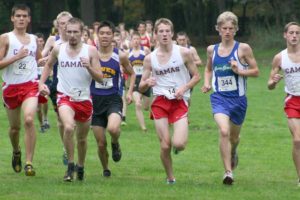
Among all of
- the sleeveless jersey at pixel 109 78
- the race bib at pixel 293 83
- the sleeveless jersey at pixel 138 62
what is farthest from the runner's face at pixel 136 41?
the race bib at pixel 293 83

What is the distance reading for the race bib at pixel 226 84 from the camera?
44.8ft

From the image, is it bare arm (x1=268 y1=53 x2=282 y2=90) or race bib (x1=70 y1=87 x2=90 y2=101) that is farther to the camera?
race bib (x1=70 y1=87 x2=90 y2=101)

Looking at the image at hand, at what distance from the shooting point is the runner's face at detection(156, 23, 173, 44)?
44.2 ft

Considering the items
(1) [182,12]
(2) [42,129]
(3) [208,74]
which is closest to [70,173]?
(3) [208,74]

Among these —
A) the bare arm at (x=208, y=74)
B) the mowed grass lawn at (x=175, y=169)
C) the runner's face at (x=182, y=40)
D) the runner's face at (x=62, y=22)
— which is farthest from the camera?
the runner's face at (x=182, y=40)

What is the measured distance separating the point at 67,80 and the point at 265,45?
42.0 m

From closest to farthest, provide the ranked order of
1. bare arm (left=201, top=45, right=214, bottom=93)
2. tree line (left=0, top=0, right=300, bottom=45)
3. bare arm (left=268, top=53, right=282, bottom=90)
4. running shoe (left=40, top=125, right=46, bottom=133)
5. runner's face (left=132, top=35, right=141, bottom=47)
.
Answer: bare arm (left=268, top=53, right=282, bottom=90) → bare arm (left=201, top=45, right=214, bottom=93) → running shoe (left=40, top=125, right=46, bottom=133) → runner's face (left=132, top=35, right=141, bottom=47) → tree line (left=0, top=0, right=300, bottom=45)

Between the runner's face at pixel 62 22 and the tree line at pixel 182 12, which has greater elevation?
the tree line at pixel 182 12

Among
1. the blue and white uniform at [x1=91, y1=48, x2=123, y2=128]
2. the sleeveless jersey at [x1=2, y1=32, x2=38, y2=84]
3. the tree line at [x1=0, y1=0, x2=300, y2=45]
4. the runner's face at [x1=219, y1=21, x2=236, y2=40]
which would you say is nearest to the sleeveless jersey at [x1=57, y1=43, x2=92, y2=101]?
the blue and white uniform at [x1=91, y1=48, x2=123, y2=128]

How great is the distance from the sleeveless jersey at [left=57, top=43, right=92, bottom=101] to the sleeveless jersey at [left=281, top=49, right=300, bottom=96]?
2695mm

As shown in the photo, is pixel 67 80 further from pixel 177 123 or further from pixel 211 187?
pixel 211 187

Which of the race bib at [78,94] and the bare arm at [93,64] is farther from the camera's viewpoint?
the race bib at [78,94]

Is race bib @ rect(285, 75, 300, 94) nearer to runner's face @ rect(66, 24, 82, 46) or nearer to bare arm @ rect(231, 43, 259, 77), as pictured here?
bare arm @ rect(231, 43, 259, 77)

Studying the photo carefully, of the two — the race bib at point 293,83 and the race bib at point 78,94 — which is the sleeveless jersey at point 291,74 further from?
the race bib at point 78,94
